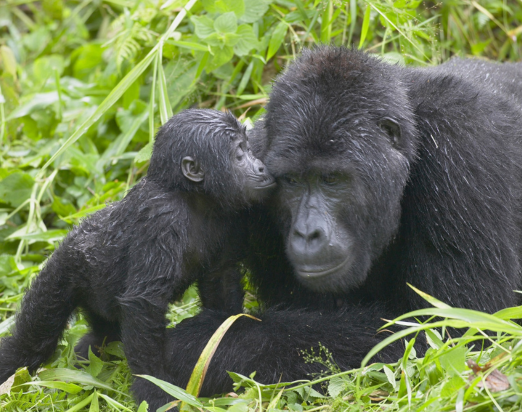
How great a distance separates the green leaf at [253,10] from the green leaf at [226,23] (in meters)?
0.38

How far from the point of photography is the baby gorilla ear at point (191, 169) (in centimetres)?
380

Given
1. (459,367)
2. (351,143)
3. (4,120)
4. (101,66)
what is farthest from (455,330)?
(101,66)

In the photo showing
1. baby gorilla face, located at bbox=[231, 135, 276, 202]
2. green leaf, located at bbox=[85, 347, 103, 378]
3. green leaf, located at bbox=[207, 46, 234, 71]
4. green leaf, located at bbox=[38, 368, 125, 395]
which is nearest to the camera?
baby gorilla face, located at bbox=[231, 135, 276, 202]

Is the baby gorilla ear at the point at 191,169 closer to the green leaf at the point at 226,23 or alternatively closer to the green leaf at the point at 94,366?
the green leaf at the point at 94,366

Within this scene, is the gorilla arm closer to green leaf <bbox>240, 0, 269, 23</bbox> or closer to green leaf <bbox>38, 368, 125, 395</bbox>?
green leaf <bbox>38, 368, 125, 395</bbox>

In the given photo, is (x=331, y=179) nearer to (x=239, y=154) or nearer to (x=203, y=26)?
(x=239, y=154)

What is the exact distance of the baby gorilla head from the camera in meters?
3.82

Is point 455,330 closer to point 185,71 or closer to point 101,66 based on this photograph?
point 185,71

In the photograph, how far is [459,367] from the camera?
3076 millimetres

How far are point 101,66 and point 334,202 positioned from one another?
5245 millimetres

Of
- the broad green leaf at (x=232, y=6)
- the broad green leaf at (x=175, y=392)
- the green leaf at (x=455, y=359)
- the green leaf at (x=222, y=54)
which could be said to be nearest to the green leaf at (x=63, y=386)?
the broad green leaf at (x=175, y=392)

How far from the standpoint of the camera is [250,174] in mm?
3896

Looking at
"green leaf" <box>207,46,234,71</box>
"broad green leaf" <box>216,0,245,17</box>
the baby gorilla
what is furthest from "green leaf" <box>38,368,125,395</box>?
"broad green leaf" <box>216,0,245,17</box>

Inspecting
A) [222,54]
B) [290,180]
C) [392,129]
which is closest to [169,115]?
[222,54]
